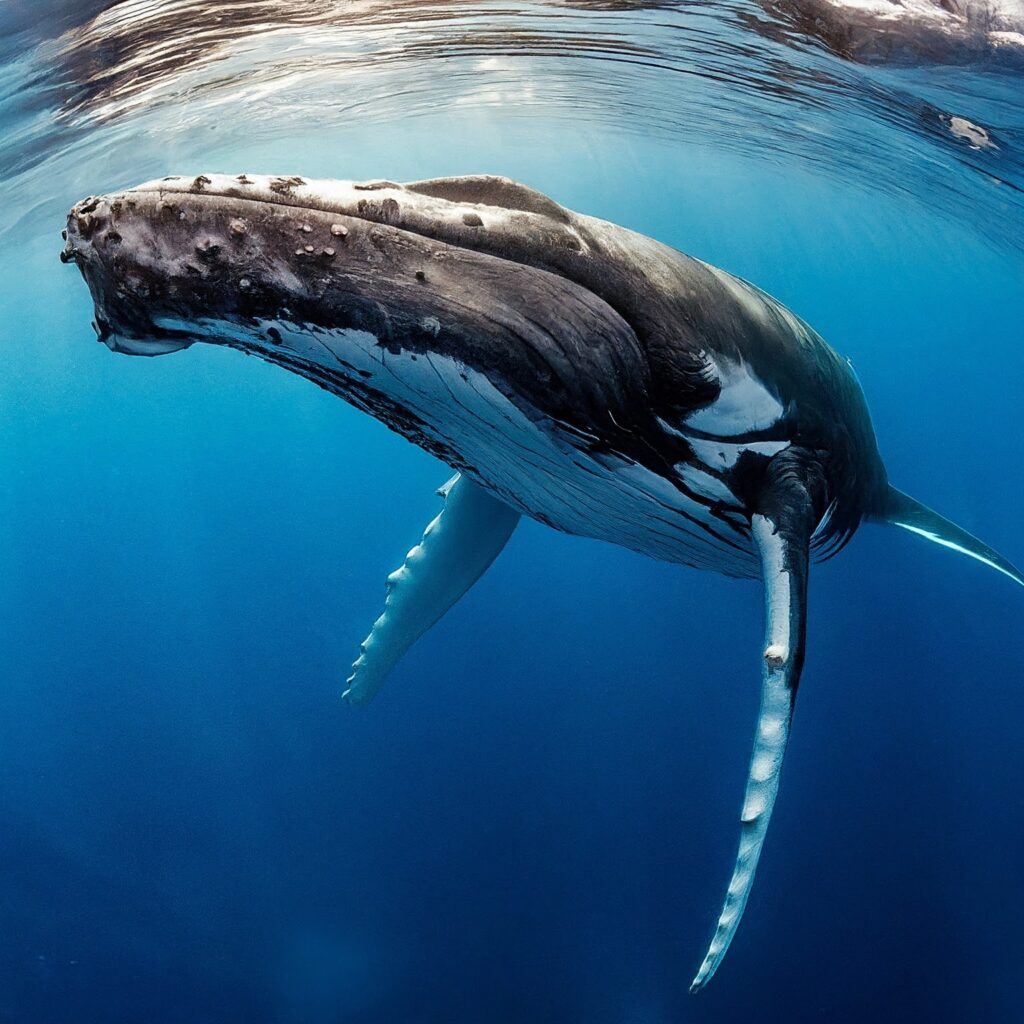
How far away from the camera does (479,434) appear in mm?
3119

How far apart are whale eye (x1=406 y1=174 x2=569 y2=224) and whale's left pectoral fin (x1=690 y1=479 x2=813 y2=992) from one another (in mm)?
1394

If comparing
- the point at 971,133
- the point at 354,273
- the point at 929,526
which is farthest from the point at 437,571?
the point at 971,133

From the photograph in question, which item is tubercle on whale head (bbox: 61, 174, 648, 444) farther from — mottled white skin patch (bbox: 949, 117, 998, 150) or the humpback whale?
mottled white skin patch (bbox: 949, 117, 998, 150)

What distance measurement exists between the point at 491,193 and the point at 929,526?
158 inches

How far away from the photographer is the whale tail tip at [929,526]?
17.1 ft

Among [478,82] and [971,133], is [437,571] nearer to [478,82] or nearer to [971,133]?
[971,133]

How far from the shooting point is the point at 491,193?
2.70 meters

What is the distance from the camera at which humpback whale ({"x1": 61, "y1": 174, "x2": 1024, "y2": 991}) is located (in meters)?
2.33

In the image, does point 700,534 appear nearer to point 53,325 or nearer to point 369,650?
point 369,650

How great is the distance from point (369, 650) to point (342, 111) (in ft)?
37.0

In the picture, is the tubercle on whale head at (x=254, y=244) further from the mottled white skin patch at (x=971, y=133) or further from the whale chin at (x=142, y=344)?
the mottled white skin patch at (x=971, y=133)

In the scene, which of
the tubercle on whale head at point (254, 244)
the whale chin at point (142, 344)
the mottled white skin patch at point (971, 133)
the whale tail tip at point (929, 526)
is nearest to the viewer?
the tubercle on whale head at point (254, 244)

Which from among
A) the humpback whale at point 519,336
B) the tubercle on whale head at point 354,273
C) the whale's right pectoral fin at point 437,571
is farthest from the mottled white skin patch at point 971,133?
the tubercle on whale head at point 354,273

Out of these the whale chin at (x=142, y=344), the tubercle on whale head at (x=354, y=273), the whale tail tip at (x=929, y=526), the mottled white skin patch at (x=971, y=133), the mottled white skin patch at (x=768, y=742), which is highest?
the tubercle on whale head at (x=354, y=273)
